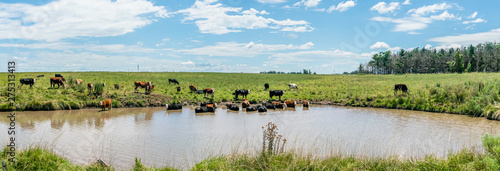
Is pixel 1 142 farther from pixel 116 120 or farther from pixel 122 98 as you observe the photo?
pixel 122 98

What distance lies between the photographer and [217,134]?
13672mm

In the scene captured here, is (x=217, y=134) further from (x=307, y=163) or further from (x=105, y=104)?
(x=105, y=104)

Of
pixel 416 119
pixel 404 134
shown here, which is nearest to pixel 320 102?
pixel 416 119

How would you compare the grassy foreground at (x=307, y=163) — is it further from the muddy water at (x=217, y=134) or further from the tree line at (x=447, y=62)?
the tree line at (x=447, y=62)

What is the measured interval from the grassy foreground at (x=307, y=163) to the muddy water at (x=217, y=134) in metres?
0.48

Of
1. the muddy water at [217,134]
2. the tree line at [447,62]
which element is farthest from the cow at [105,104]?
the tree line at [447,62]

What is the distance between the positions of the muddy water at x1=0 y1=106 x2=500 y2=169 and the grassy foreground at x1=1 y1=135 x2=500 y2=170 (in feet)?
1.57

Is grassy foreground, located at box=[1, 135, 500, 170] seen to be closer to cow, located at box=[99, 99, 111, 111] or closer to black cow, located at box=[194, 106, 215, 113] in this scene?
black cow, located at box=[194, 106, 215, 113]

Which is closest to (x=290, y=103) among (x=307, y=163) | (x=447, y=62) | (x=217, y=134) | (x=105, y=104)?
(x=217, y=134)

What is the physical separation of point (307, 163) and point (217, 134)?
6787mm

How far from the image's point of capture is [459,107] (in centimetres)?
2084

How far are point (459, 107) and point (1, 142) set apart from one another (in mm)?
24598

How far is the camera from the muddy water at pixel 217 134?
33.1 ft

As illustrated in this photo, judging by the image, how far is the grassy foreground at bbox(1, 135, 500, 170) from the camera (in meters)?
7.32
